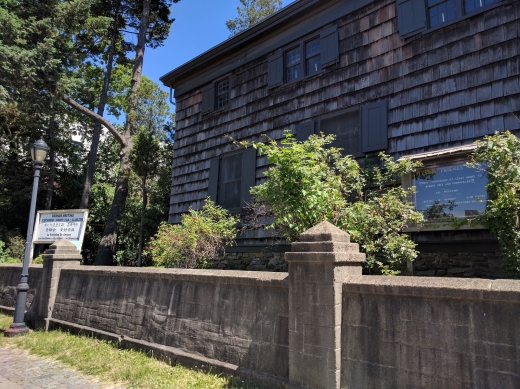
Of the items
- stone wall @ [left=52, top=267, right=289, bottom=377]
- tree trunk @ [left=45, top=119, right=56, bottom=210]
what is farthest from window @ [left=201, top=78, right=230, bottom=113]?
tree trunk @ [left=45, top=119, right=56, bottom=210]

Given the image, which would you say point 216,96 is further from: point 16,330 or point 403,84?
point 16,330

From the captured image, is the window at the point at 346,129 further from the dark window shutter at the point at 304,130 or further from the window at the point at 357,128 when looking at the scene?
the dark window shutter at the point at 304,130

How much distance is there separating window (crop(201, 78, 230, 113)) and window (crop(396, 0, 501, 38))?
5613 mm

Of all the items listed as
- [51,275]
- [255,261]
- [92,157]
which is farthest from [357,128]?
[92,157]

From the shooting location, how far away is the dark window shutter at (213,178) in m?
11.5

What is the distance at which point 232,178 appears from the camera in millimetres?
11133

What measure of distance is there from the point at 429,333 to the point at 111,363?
427cm

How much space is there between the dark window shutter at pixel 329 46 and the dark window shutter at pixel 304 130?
4.57ft

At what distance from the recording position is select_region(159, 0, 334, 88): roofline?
9.78 meters

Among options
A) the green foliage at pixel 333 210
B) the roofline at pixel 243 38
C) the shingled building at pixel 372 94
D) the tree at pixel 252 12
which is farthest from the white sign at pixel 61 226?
the tree at pixel 252 12

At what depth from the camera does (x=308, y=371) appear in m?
3.83

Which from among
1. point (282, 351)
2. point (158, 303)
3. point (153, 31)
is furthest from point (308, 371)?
point (153, 31)

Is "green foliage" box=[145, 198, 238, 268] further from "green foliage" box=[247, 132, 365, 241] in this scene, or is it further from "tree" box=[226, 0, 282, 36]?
"tree" box=[226, 0, 282, 36]

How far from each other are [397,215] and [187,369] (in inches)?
149
